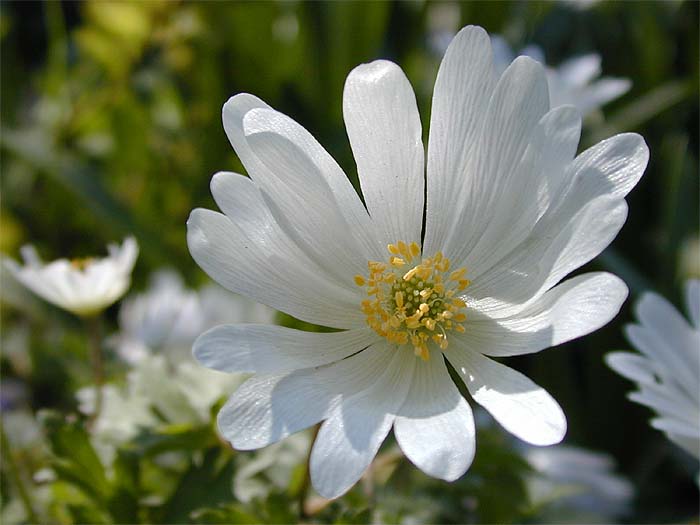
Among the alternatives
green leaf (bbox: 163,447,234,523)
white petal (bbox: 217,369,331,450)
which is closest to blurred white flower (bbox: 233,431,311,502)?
green leaf (bbox: 163,447,234,523)

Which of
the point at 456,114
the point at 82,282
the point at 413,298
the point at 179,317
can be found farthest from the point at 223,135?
the point at 456,114

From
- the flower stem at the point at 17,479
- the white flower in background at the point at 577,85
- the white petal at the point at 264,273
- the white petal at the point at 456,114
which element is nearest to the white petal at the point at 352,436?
the white petal at the point at 264,273

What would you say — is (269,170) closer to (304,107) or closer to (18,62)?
(304,107)

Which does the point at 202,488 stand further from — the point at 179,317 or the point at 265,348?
the point at 179,317

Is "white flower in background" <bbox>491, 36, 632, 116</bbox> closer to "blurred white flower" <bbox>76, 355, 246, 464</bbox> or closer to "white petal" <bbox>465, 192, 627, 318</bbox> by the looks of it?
"white petal" <bbox>465, 192, 627, 318</bbox>

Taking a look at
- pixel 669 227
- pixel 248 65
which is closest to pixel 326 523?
pixel 669 227

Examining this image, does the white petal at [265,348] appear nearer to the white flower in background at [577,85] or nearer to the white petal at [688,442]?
the white petal at [688,442]
